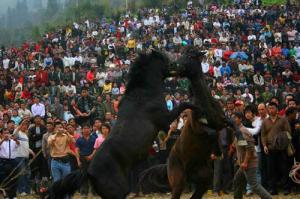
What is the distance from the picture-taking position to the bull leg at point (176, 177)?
10359 mm

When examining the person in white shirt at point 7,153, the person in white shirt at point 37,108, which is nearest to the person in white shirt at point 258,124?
the person in white shirt at point 7,153

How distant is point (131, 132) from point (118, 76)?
16.0m

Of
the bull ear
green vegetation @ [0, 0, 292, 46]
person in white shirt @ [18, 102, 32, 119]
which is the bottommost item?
green vegetation @ [0, 0, 292, 46]

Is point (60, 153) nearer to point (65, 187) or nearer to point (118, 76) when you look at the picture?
point (65, 187)

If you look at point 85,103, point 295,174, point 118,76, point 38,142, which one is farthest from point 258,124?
point 118,76

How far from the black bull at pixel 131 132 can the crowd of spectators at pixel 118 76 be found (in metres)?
0.42

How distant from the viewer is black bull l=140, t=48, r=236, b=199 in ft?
32.7

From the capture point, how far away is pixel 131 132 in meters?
8.84

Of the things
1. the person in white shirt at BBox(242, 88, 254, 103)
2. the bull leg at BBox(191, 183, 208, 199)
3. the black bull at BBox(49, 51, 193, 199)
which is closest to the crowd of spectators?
the person in white shirt at BBox(242, 88, 254, 103)

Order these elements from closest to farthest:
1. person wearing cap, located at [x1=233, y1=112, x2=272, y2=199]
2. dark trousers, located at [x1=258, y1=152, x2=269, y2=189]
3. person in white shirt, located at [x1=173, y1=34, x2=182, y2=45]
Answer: person wearing cap, located at [x1=233, y1=112, x2=272, y2=199] → dark trousers, located at [x1=258, y1=152, x2=269, y2=189] → person in white shirt, located at [x1=173, y1=34, x2=182, y2=45]

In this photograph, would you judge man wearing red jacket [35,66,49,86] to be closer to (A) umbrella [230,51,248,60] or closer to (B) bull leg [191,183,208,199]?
(A) umbrella [230,51,248,60]

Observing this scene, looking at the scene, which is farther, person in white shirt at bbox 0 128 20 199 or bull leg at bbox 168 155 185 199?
person in white shirt at bbox 0 128 20 199

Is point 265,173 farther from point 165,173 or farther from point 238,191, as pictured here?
point 165,173

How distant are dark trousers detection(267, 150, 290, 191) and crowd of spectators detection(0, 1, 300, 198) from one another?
0.03 m
